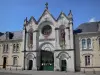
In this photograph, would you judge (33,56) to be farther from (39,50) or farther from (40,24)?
(40,24)

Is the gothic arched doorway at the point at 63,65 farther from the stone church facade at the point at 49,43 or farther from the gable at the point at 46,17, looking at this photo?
the gable at the point at 46,17

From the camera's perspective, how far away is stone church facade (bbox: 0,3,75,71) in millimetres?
39281

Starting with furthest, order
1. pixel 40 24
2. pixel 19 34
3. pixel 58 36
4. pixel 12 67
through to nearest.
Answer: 1. pixel 19 34
2. pixel 12 67
3. pixel 40 24
4. pixel 58 36

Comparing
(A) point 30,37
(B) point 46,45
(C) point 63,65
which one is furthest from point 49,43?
(C) point 63,65

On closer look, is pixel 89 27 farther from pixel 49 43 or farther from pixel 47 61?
pixel 47 61

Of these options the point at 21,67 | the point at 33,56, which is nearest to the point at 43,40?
the point at 33,56

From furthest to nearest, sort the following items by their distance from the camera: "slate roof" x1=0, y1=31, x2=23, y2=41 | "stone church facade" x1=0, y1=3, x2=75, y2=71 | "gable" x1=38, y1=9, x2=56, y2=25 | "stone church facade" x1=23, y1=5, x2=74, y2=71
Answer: "slate roof" x1=0, y1=31, x2=23, y2=41 < "gable" x1=38, y1=9, x2=56, y2=25 < "stone church facade" x1=0, y1=3, x2=75, y2=71 < "stone church facade" x1=23, y1=5, x2=74, y2=71

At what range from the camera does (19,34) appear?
49812mm

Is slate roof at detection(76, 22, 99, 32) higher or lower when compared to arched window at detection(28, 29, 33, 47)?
higher

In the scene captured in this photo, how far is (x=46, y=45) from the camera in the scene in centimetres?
4191

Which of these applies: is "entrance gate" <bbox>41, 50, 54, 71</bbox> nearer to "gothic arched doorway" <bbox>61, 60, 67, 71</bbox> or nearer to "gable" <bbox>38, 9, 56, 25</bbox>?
"gothic arched doorway" <bbox>61, 60, 67, 71</bbox>

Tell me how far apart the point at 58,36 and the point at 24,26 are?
10.5 m

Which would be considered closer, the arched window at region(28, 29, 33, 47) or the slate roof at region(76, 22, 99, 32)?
the slate roof at region(76, 22, 99, 32)

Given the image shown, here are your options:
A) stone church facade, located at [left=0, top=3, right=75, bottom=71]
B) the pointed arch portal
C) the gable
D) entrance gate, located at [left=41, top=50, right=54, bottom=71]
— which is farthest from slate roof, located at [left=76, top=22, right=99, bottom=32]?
entrance gate, located at [left=41, top=50, right=54, bottom=71]
